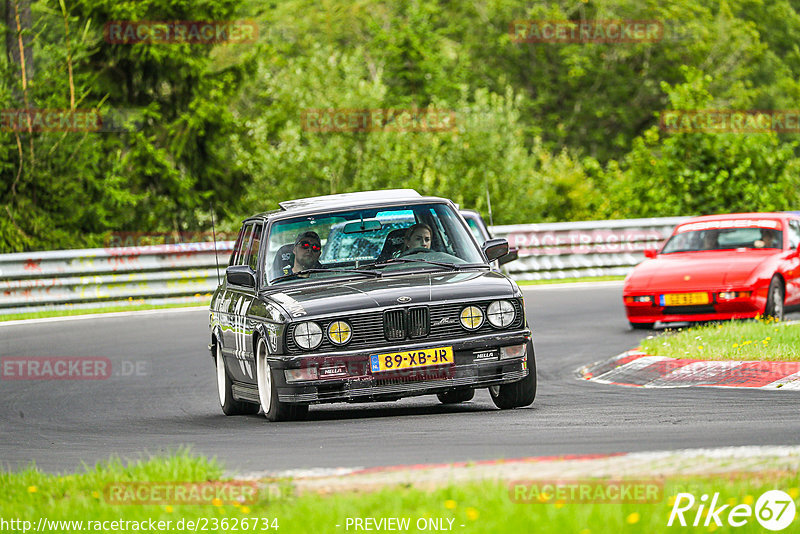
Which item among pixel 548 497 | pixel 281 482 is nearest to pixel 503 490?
A: pixel 548 497

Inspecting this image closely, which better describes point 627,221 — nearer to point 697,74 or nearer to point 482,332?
point 697,74

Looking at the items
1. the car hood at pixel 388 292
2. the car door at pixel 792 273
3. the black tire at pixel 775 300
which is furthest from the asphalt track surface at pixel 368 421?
the car door at pixel 792 273

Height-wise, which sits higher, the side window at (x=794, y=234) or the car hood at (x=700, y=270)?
the side window at (x=794, y=234)

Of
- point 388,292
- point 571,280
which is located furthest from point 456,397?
point 571,280

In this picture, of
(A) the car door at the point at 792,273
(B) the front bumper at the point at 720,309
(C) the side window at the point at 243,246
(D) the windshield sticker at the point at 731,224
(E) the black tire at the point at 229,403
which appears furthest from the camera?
(D) the windshield sticker at the point at 731,224

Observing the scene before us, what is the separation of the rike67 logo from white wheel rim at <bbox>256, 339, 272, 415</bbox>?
5098 mm

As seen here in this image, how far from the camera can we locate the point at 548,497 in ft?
18.3

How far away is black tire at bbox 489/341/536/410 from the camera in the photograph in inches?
396

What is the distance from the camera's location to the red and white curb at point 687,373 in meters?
11.2

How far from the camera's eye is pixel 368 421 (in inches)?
380

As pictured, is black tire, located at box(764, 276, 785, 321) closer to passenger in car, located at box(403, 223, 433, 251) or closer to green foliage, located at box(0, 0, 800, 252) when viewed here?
passenger in car, located at box(403, 223, 433, 251)

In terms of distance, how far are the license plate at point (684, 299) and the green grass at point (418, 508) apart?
1074 cm

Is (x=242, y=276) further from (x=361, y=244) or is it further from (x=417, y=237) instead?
(x=417, y=237)

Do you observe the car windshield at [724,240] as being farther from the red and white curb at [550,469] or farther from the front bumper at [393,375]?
the red and white curb at [550,469]
